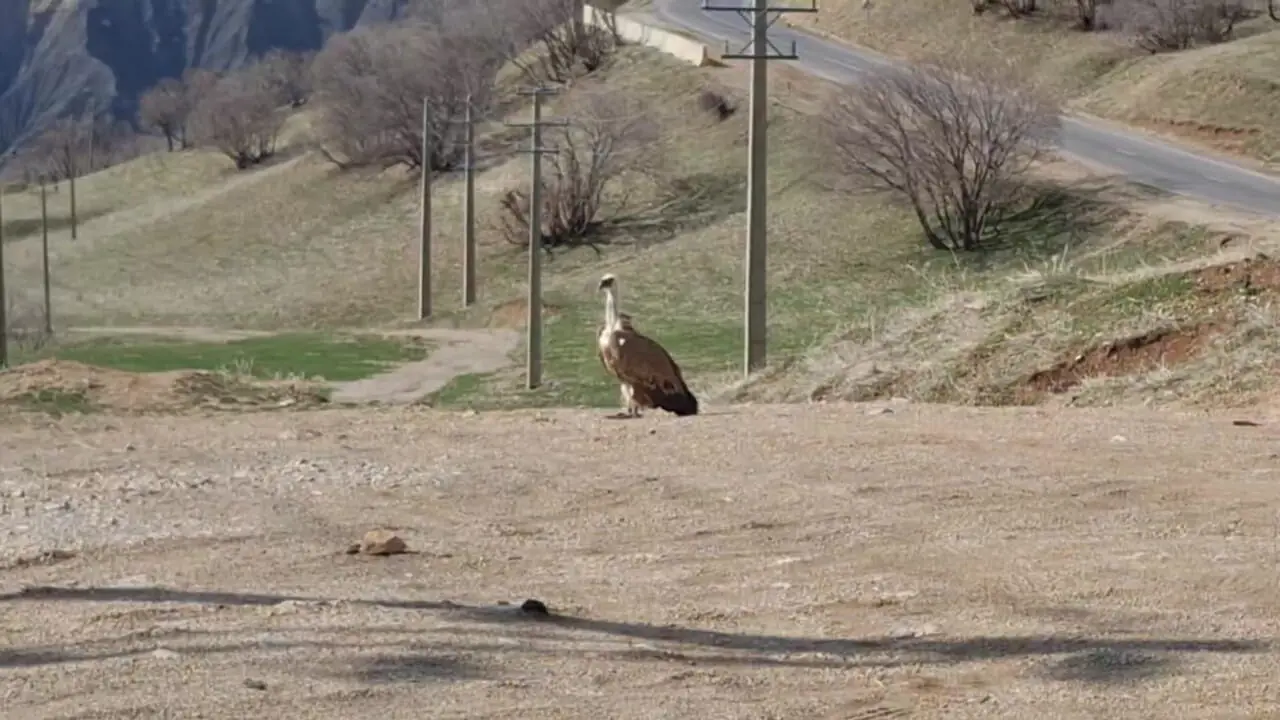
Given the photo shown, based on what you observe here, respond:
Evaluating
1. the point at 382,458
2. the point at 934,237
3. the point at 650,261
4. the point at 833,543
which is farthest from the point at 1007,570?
the point at 650,261

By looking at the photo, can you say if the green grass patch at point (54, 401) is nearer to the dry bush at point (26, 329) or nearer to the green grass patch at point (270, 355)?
the green grass patch at point (270, 355)

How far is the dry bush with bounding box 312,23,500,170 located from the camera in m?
78.2

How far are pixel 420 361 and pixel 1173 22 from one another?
3583 centimetres

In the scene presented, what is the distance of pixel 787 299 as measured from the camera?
4784cm

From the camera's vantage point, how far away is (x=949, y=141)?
4909cm

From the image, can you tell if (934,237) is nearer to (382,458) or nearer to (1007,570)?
(382,458)

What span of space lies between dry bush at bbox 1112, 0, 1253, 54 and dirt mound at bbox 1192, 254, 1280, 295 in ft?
172

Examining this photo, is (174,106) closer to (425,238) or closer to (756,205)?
(425,238)

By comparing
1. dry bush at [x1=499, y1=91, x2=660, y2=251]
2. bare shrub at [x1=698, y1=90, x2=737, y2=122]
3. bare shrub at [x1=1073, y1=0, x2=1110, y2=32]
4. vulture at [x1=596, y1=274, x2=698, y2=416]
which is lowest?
dry bush at [x1=499, y1=91, x2=660, y2=251]

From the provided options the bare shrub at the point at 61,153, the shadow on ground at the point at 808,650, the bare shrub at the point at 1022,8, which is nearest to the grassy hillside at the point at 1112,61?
the bare shrub at the point at 1022,8

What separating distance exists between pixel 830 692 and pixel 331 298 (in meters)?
58.3

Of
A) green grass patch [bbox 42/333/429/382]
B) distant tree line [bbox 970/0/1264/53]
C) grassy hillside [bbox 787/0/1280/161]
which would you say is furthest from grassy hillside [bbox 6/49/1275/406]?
distant tree line [bbox 970/0/1264/53]

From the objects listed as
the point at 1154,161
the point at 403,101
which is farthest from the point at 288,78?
the point at 1154,161

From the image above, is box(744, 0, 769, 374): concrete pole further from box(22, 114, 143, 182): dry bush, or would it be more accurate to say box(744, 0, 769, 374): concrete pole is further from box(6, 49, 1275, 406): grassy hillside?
box(22, 114, 143, 182): dry bush
